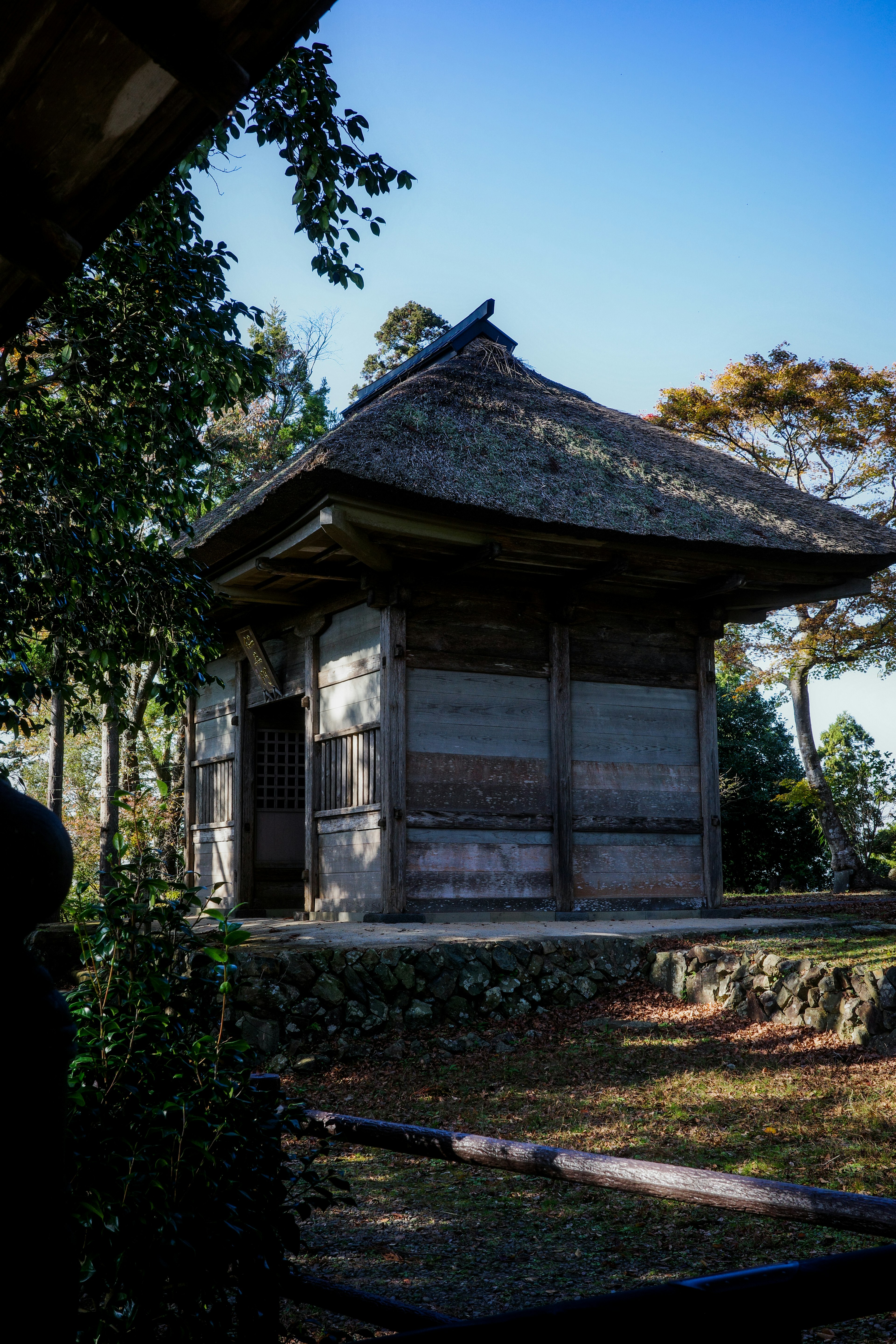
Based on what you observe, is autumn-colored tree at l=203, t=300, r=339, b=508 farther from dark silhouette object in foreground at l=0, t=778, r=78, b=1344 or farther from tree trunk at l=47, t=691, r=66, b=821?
dark silhouette object in foreground at l=0, t=778, r=78, b=1344

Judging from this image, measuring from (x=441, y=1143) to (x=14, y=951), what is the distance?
235 cm

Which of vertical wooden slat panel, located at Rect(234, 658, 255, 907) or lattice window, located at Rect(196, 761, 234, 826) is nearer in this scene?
vertical wooden slat panel, located at Rect(234, 658, 255, 907)

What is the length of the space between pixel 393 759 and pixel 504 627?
1.65 m

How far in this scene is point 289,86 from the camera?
18.7ft

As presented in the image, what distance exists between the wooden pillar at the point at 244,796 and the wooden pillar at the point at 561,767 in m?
3.55

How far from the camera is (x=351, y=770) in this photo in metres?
9.55

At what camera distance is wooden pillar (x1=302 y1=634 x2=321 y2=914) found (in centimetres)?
994

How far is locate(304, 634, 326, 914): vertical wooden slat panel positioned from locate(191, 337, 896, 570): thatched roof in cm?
128

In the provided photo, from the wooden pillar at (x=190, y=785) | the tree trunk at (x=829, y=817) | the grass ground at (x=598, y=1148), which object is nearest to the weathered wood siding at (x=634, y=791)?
the grass ground at (x=598, y=1148)

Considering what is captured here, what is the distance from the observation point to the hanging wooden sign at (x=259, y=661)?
1080cm

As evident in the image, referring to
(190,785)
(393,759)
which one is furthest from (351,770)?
(190,785)

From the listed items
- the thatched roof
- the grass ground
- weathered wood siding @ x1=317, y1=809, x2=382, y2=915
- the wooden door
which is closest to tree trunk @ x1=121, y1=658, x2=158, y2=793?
the wooden door

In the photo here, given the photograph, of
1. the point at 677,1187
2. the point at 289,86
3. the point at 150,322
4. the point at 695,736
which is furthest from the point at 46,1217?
the point at 695,736

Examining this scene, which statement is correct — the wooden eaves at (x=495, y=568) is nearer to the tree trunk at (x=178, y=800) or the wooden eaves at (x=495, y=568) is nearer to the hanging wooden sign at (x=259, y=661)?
the hanging wooden sign at (x=259, y=661)
